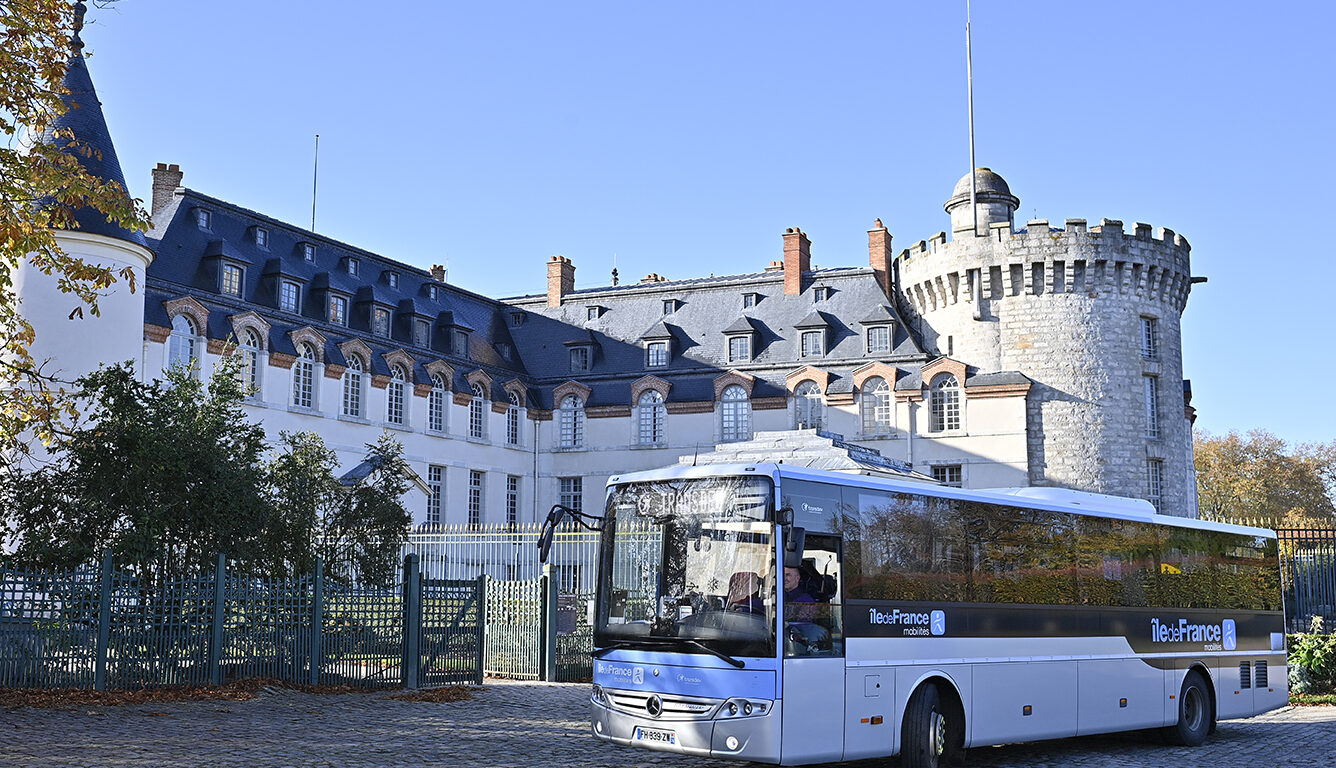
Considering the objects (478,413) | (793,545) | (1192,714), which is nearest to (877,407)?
(478,413)

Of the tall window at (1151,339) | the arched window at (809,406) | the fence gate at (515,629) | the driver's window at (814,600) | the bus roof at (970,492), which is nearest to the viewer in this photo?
the driver's window at (814,600)

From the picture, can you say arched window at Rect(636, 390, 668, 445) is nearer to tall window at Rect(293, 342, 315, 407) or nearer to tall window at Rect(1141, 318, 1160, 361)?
tall window at Rect(293, 342, 315, 407)

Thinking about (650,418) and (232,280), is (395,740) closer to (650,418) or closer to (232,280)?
(232,280)

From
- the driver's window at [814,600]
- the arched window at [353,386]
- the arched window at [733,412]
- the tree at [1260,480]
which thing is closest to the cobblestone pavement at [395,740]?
the driver's window at [814,600]

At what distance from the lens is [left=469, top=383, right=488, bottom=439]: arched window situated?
4750 centimetres

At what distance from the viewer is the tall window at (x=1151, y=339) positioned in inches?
1744

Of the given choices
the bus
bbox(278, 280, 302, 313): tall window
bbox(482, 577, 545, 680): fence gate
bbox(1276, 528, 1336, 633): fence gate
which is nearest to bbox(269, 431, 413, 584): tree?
bbox(482, 577, 545, 680): fence gate

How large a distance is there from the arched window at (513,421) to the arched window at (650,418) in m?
4.90

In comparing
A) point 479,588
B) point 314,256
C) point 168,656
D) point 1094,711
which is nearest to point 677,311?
point 314,256

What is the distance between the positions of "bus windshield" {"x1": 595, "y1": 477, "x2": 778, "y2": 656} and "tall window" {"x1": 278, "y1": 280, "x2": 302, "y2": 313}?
102ft

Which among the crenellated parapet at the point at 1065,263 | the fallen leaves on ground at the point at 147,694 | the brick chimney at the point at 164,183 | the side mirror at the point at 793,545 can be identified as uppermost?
the brick chimney at the point at 164,183

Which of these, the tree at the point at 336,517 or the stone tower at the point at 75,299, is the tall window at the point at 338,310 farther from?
the tree at the point at 336,517

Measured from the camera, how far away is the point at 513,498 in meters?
49.6

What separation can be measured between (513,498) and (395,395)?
24.8 feet
